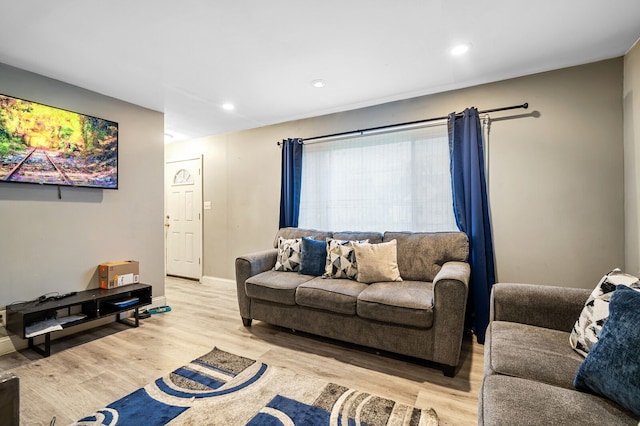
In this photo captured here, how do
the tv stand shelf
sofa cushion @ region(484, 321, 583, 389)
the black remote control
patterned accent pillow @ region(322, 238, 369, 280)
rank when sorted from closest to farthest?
sofa cushion @ region(484, 321, 583, 389) < the tv stand shelf < the black remote control < patterned accent pillow @ region(322, 238, 369, 280)

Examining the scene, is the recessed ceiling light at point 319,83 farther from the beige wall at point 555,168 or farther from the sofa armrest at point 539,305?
the sofa armrest at point 539,305

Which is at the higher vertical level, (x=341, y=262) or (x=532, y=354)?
(x=341, y=262)

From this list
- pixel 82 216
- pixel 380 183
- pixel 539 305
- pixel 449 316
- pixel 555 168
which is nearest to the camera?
pixel 539 305

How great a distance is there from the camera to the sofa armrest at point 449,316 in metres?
2.02

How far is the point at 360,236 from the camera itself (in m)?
3.12

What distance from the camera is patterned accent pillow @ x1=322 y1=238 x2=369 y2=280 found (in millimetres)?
2793

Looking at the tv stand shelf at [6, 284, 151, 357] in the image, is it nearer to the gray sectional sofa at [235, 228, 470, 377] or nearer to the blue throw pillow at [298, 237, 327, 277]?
the gray sectional sofa at [235, 228, 470, 377]

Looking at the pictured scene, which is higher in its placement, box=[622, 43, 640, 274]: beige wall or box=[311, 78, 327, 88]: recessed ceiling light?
box=[311, 78, 327, 88]: recessed ceiling light

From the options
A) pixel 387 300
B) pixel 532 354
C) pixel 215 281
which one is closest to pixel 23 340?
pixel 215 281

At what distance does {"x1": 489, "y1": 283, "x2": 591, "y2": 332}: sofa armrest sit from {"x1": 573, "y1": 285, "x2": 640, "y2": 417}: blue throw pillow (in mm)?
536

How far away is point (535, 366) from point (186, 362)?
2258 millimetres

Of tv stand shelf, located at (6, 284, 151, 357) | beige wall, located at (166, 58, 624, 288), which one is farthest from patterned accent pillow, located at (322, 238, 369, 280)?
tv stand shelf, located at (6, 284, 151, 357)

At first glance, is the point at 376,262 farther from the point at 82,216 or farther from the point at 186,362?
the point at 82,216

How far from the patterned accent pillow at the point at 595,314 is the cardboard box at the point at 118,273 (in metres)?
3.72
